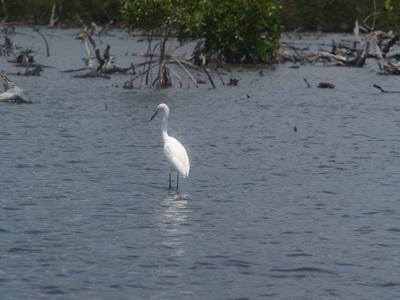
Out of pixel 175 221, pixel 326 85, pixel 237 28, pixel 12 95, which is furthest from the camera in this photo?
pixel 237 28

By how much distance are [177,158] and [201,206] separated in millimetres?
1555

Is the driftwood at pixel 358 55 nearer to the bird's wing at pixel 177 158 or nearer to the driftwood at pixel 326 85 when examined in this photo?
the driftwood at pixel 326 85

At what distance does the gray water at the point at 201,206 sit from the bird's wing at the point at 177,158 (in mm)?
489

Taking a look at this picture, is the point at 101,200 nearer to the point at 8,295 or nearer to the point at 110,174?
the point at 110,174

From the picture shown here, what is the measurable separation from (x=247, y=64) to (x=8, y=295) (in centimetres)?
4835

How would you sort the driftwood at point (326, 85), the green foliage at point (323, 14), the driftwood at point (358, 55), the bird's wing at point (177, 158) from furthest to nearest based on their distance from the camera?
1. the green foliage at point (323, 14)
2. the driftwood at point (358, 55)
3. the driftwood at point (326, 85)
4. the bird's wing at point (177, 158)

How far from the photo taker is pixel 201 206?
14.4 meters

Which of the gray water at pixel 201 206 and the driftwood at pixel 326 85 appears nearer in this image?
the gray water at pixel 201 206

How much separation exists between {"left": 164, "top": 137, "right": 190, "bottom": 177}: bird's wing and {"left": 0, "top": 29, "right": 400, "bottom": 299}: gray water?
49 cm

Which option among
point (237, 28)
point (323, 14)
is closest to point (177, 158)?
point (237, 28)

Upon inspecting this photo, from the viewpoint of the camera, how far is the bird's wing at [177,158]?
50.6ft

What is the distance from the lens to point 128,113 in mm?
29359

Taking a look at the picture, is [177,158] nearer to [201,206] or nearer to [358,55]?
[201,206]

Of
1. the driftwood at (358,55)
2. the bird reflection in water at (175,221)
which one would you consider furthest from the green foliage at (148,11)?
the bird reflection in water at (175,221)
